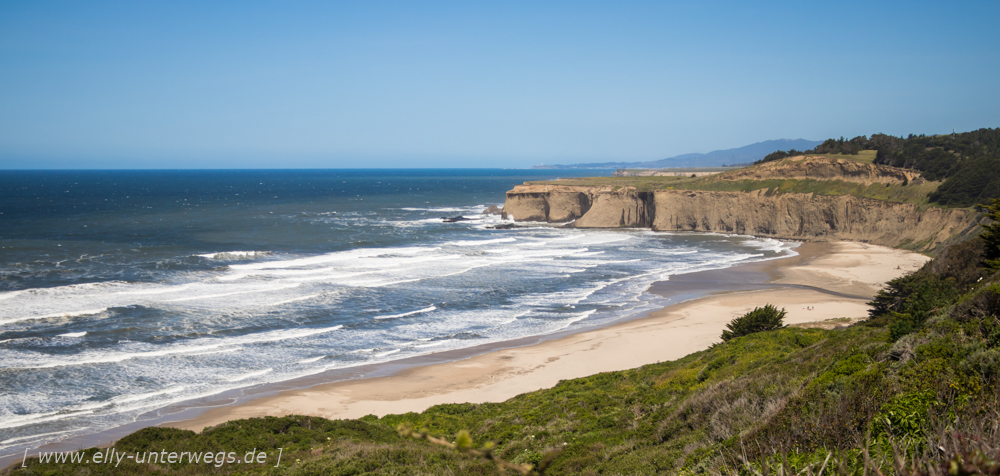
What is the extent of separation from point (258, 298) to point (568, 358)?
18.9 metres

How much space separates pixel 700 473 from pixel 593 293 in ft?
93.9

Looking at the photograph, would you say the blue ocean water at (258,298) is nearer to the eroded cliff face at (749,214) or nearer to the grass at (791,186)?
the eroded cliff face at (749,214)

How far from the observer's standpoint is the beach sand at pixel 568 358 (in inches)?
750

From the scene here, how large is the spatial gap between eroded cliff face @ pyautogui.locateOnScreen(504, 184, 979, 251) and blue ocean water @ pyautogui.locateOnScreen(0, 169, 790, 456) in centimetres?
391

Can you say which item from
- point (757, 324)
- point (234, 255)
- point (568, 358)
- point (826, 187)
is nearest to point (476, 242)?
point (234, 255)

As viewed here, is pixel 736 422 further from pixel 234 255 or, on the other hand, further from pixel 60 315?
pixel 234 255

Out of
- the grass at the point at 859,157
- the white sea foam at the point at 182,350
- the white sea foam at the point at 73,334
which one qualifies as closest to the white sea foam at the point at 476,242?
the white sea foam at the point at 182,350

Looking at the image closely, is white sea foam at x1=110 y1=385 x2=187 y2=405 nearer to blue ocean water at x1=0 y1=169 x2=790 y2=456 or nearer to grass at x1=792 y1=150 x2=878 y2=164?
blue ocean water at x1=0 y1=169 x2=790 y2=456

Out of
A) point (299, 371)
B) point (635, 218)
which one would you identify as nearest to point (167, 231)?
point (299, 371)

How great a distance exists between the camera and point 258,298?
1283 inches

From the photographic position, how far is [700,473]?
23.1 feet

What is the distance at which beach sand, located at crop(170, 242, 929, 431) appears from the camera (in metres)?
19.0

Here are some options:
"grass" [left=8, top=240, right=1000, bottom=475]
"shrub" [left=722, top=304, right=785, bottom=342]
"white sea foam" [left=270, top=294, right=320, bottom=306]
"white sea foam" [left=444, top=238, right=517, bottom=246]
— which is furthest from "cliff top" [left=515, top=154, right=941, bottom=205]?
"white sea foam" [left=270, top=294, right=320, bottom=306]

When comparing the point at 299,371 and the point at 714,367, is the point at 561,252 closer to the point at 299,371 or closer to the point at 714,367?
the point at 299,371
